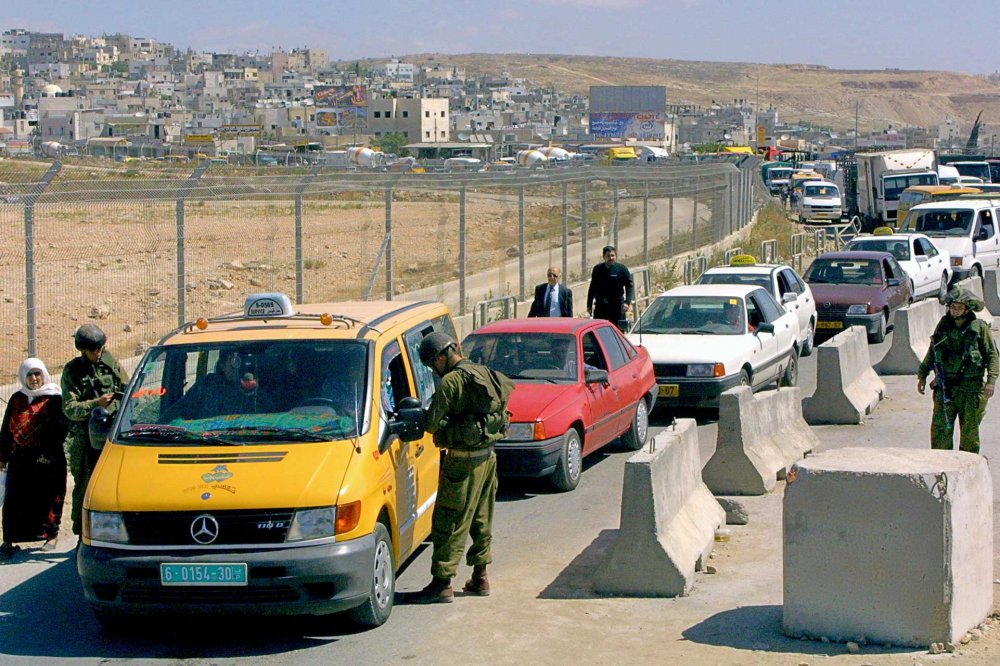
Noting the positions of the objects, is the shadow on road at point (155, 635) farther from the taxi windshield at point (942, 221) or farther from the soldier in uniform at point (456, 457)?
the taxi windshield at point (942, 221)

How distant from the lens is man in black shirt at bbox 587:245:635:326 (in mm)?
17795

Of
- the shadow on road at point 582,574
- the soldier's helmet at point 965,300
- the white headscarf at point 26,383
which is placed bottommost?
the shadow on road at point 582,574

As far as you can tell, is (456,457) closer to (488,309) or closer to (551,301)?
(551,301)

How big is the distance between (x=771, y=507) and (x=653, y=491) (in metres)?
2.93

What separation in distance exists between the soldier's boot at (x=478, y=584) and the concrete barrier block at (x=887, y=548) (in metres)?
2.00

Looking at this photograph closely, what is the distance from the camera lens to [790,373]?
17.7 m

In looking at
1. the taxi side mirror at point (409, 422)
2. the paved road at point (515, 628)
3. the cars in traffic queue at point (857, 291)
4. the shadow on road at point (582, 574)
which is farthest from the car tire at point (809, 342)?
the taxi side mirror at point (409, 422)

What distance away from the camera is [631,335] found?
54.3ft

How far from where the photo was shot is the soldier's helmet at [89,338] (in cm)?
923

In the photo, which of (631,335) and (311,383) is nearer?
(311,383)

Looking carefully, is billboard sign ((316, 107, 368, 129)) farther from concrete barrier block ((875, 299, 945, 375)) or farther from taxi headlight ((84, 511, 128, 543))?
taxi headlight ((84, 511, 128, 543))

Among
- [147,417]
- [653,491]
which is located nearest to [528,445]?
[653,491]

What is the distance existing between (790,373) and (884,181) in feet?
111

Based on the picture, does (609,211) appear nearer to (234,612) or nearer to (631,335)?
(631,335)
